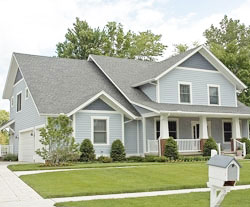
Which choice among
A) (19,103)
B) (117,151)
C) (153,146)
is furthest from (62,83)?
(153,146)

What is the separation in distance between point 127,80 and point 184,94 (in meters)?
4.12

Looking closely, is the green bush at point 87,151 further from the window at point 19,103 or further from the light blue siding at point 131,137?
the window at point 19,103

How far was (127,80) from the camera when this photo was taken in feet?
86.2

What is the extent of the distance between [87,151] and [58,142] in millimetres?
2531

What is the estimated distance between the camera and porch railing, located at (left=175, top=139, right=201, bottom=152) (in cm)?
2258

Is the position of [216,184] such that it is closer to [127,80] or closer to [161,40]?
[127,80]

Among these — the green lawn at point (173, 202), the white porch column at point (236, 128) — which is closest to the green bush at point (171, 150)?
the white porch column at point (236, 128)

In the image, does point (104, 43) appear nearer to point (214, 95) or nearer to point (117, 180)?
point (214, 95)

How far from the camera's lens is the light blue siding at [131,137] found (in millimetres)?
23078

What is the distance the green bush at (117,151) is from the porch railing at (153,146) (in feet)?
5.90

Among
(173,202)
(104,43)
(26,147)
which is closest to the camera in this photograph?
(173,202)

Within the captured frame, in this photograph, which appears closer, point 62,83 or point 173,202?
point 173,202

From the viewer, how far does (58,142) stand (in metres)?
18.3

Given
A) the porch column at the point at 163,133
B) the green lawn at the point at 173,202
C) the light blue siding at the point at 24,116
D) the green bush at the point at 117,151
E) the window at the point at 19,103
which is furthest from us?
the window at the point at 19,103
